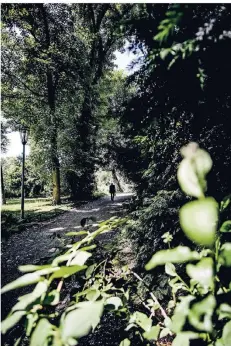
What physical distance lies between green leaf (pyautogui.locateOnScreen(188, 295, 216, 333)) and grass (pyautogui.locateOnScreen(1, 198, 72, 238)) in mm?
952

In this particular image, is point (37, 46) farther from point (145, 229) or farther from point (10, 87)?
point (145, 229)

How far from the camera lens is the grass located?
1286mm

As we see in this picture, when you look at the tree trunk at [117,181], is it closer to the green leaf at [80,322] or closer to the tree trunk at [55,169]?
the tree trunk at [55,169]

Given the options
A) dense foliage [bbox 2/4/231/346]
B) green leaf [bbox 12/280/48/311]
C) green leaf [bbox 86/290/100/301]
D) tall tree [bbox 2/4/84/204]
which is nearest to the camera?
green leaf [bbox 12/280/48/311]

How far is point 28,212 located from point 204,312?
2.24 m

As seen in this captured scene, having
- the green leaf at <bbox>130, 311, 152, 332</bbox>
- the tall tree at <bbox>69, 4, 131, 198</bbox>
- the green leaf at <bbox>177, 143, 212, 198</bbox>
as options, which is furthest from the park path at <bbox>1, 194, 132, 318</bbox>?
the green leaf at <bbox>177, 143, 212, 198</bbox>

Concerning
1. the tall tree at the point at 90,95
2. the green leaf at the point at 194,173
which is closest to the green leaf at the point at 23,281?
the green leaf at the point at 194,173

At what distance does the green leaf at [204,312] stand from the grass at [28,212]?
37.5 inches

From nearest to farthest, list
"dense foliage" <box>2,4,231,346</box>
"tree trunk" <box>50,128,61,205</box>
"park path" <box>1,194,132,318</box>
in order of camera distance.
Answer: "dense foliage" <box>2,4,231,346</box> < "tree trunk" <box>50,128,61,205</box> < "park path" <box>1,194,132,318</box>

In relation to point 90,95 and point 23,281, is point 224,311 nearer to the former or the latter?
point 23,281

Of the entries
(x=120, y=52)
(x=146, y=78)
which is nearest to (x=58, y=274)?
(x=146, y=78)

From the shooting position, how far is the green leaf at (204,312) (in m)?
0.49

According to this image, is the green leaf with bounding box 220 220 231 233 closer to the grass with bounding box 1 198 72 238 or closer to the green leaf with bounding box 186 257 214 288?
the green leaf with bounding box 186 257 214 288

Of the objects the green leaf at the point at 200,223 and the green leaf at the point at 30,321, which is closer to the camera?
the green leaf at the point at 200,223
